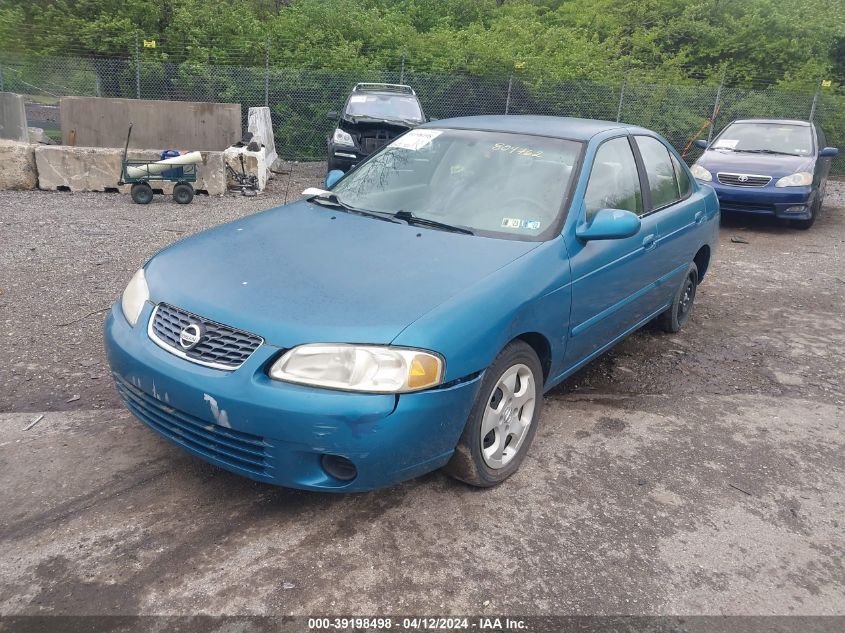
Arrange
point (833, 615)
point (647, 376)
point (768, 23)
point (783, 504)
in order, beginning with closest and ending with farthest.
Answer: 1. point (833, 615)
2. point (783, 504)
3. point (647, 376)
4. point (768, 23)

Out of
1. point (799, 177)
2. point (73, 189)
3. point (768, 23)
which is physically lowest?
point (73, 189)

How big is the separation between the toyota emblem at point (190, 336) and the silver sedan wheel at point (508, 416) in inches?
49.2

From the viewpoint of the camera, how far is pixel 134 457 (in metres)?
3.36

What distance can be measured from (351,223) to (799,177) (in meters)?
8.43

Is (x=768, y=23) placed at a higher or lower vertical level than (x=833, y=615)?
higher

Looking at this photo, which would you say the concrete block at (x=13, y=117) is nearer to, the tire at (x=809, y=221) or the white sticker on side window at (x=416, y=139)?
the white sticker on side window at (x=416, y=139)

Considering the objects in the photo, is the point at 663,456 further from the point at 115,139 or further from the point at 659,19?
the point at 659,19

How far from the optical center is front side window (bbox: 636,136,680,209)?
4641mm

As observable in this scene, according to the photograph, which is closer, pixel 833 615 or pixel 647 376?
pixel 833 615

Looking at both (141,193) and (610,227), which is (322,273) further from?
(141,193)

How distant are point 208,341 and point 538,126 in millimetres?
2523

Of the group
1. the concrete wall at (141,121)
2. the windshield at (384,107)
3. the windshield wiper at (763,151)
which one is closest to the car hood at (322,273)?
the windshield wiper at (763,151)

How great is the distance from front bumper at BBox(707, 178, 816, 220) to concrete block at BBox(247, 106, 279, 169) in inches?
308

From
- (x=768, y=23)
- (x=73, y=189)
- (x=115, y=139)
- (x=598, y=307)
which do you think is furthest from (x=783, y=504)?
(x=768, y=23)
